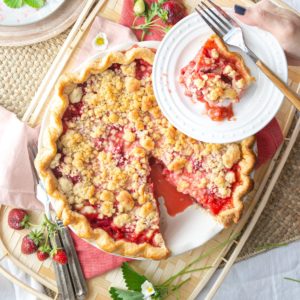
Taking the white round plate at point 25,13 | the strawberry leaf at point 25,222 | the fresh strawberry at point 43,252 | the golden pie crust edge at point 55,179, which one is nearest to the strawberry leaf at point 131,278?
the golden pie crust edge at point 55,179

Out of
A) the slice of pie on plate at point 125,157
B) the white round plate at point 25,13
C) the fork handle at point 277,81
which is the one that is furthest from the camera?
the white round plate at point 25,13

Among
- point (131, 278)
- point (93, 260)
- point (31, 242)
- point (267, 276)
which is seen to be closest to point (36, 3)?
point (31, 242)

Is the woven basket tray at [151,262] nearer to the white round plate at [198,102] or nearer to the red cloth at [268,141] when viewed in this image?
the red cloth at [268,141]

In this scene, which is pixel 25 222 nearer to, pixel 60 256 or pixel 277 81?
pixel 60 256

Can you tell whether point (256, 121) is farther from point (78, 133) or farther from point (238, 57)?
point (78, 133)

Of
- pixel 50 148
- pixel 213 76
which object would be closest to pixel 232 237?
pixel 213 76
